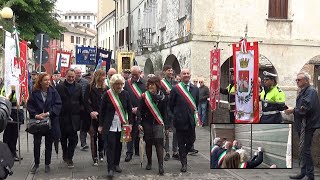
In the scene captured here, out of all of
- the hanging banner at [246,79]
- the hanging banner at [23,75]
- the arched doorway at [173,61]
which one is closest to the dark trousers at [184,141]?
the hanging banner at [246,79]

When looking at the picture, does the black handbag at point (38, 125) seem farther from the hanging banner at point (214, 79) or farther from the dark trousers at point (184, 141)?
the hanging banner at point (214, 79)

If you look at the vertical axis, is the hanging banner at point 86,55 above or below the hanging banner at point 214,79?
above

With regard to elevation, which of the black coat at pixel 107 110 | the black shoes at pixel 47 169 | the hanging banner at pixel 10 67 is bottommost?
the black shoes at pixel 47 169

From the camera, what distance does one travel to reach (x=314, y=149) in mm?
10133

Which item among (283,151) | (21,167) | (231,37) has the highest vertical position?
(231,37)

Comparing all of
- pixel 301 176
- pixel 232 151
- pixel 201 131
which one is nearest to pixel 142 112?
pixel 232 151

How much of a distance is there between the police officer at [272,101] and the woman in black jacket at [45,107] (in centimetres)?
412

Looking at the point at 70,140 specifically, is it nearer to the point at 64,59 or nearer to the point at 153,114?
the point at 153,114

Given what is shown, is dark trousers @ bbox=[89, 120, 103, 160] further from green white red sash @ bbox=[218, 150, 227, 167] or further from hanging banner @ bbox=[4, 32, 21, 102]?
green white red sash @ bbox=[218, 150, 227, 167]

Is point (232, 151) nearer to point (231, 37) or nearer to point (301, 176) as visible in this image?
point (301, 176)

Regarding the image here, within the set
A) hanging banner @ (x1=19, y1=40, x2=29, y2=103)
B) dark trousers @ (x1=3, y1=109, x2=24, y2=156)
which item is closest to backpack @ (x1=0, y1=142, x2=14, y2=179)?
hanging banner @ (x1=19, y1=40, x2=29, y2=103)

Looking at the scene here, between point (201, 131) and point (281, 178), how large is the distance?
754cm

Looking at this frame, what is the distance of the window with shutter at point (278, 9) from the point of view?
22.8m

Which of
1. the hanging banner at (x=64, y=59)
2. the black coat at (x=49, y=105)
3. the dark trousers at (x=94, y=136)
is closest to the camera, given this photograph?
the black coat at (x=49, y=105)
